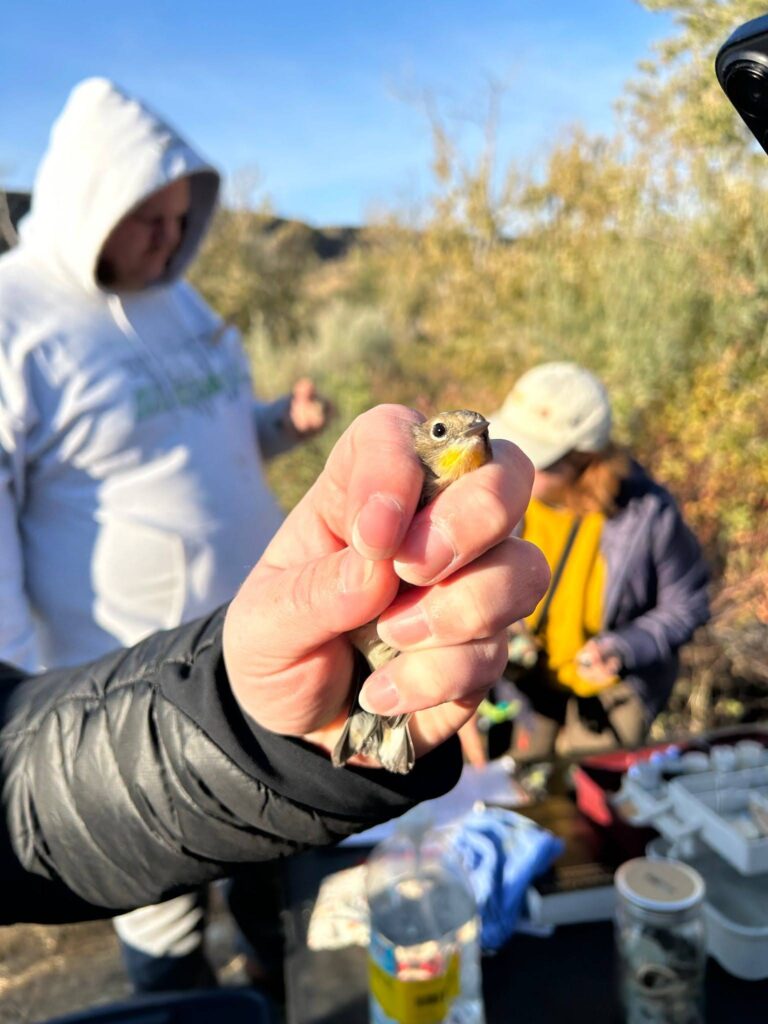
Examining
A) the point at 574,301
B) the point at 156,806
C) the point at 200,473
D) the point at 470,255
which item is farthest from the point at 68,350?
the point at 470,255

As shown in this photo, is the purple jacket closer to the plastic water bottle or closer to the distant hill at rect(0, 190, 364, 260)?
the plastic water bottle

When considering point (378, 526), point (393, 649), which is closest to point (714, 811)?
point (393, 649)

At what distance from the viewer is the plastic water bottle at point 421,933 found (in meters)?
1.57

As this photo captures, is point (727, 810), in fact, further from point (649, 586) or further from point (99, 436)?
point (99, 436)

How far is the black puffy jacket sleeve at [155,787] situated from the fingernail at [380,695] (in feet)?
0.79

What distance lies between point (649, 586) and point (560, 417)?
2.96 ft

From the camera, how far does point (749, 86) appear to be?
792mm

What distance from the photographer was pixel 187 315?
2.83m

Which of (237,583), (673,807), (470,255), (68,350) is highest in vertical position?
(470,255)

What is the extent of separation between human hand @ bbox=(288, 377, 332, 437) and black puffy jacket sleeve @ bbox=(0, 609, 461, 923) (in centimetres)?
161

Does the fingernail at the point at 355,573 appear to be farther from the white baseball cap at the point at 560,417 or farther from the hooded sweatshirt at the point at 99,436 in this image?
the white baseball cap at the point at 560,417

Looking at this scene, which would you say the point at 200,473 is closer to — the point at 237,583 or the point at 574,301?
the point at 237,583

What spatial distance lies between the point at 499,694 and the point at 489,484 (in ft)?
8.45

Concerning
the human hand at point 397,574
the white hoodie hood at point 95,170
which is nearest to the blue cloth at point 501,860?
the human hand at point 397,574
